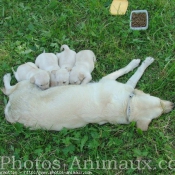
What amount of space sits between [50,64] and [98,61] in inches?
30.0

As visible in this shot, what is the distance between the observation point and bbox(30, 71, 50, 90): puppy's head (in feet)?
14.5

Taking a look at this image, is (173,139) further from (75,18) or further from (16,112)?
(75,18)

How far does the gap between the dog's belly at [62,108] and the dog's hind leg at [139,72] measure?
42 centimetres

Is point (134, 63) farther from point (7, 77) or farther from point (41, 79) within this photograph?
point (7, 77)

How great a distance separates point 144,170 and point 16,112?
1.79 m

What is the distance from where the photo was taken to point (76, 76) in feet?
14.8

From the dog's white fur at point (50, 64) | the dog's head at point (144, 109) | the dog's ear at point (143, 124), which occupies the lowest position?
the dog's ear at point (143, 124)

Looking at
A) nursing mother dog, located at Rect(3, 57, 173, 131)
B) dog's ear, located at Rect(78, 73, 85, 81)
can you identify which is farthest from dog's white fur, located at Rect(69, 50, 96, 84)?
nursing mother dog, located at Rect(3, 57, 173, 131)

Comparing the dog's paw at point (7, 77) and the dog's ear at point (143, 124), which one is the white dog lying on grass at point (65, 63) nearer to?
the dog's paw at point (7, 77)

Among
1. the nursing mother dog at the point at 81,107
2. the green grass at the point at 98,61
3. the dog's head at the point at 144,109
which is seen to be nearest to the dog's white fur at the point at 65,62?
the nursing mother dog at the point at 81,107

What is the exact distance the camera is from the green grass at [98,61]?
421 centimetres

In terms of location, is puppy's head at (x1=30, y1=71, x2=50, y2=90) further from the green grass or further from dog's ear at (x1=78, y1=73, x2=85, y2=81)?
the green grass

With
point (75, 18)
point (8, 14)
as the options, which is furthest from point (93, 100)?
point (8, 14)

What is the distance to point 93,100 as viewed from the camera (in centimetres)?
427
